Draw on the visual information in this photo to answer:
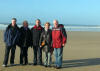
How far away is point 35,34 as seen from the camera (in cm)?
834

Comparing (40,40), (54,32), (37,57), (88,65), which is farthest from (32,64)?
(88,65)

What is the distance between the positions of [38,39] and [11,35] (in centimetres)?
104

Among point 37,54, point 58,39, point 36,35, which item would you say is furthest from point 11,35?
point 58,39

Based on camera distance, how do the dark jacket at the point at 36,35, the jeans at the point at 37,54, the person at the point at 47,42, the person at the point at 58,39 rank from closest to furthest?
the person at the point at 58,39 → the person at the point at 47,42 → the dark jacket at the point at 36,35 → the jeans at the point at 37,54

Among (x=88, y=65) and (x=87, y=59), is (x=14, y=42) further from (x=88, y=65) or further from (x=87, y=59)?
(x=87, y=59)

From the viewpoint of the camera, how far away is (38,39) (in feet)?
27.5

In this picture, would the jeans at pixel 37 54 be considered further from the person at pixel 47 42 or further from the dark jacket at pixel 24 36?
the dark jacket at pixel 24 36

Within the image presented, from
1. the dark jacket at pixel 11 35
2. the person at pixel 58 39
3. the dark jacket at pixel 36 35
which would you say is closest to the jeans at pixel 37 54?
the dark jacket at pixel 36 35

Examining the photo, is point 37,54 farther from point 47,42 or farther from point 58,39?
point 58,39

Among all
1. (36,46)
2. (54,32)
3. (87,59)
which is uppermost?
(54,32)

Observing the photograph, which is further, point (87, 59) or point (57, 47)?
point (87, 59)

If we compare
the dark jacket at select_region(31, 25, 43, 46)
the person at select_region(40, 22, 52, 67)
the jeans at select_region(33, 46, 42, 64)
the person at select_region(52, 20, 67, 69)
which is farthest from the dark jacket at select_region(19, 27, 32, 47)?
the person at select_region(52, 20, 67, 69)

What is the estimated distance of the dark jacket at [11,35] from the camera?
315 inches

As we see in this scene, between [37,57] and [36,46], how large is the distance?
1.68 feet
